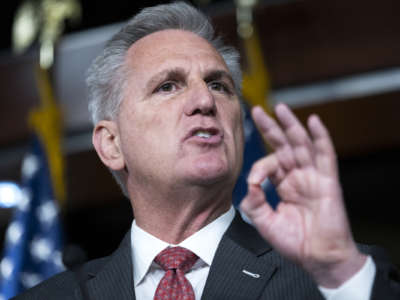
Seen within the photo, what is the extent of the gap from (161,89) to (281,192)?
70 centimetres

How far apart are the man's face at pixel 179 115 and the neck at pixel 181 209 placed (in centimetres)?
5

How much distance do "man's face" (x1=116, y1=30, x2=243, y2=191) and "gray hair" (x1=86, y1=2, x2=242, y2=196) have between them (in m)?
0.05

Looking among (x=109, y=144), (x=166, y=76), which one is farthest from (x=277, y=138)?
(x=109, y=144)

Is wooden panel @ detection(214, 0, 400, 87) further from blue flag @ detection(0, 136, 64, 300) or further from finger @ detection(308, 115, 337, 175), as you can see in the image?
finger @ detection(308, 115, 337, 175)

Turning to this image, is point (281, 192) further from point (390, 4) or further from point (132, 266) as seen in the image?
point (390, 4)

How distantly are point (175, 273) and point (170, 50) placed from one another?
0.69 m

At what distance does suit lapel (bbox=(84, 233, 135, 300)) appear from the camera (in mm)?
1679

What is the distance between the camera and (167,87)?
73.5 inches

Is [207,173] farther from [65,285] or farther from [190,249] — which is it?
[65,285]

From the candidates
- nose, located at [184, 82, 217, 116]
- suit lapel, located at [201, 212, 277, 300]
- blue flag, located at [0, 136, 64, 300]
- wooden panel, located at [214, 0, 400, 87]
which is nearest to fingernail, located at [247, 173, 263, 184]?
suit lapel, located at [201, 212, 277, 300]

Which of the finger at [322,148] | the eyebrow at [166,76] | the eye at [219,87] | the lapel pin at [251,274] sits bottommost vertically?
the lapel pin at [251,274]

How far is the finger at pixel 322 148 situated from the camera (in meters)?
1.18

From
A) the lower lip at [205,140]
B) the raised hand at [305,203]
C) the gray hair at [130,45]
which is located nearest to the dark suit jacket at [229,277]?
the raised hand at [305,203]

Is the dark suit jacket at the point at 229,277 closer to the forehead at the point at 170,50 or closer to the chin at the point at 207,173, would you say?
the chin at the point at 207,173
